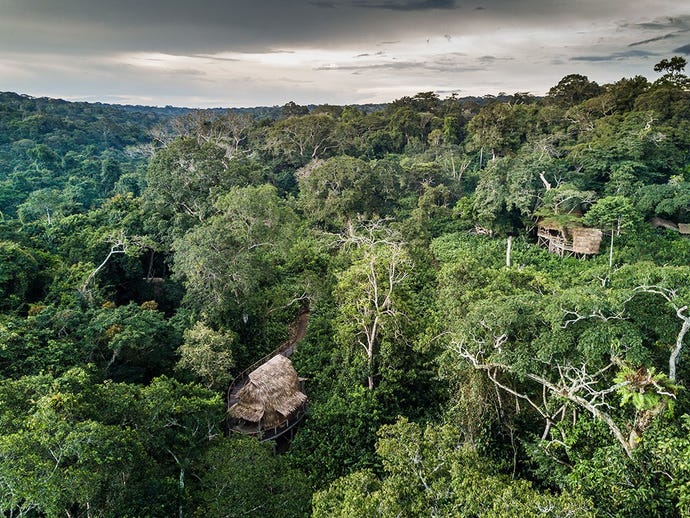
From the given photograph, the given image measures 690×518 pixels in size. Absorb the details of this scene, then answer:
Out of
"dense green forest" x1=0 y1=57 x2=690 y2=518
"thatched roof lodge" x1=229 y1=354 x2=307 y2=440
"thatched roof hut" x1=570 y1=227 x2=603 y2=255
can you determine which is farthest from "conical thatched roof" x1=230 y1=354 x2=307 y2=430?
"thatched roof hut" x1=570 y1=227 x2=603 y2=255

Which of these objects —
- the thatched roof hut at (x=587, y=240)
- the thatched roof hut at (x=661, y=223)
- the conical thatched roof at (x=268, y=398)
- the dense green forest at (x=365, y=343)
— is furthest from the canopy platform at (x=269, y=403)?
the thatched roof hut at (x=661, y=223)

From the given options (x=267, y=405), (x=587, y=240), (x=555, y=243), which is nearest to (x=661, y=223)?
(x=587, y=240)

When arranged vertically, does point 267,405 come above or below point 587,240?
below

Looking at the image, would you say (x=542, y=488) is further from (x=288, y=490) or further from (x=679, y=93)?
(x=679, y=93)

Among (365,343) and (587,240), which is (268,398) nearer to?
(365,343)

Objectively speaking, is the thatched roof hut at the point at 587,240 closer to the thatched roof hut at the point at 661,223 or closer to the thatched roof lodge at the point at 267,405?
the thatched roof hut at the point at 661,223

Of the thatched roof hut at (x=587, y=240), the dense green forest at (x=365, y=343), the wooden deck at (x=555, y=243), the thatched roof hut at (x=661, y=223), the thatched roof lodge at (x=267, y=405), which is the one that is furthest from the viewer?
the thatched roof hut at (x=661, y=223)

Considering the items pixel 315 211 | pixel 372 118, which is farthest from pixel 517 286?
pixel 372 118
